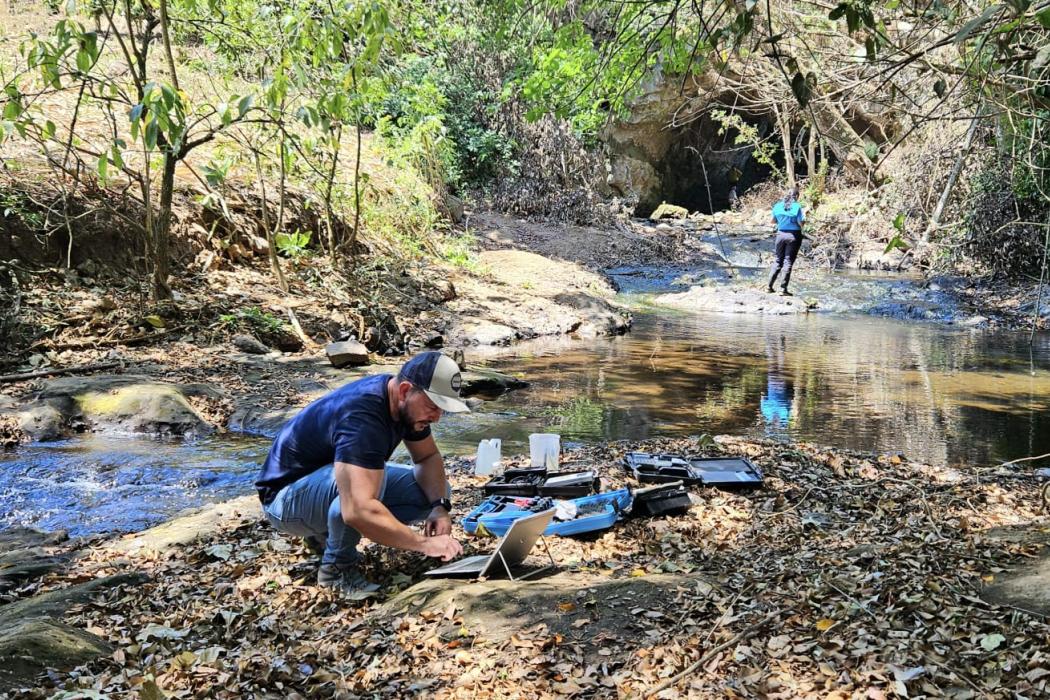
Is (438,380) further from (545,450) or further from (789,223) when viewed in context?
(789,223)

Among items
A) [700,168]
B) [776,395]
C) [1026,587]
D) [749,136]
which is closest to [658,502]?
[1026,587]

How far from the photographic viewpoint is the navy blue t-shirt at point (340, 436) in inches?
133

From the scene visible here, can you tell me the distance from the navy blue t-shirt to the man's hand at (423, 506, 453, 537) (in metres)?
0.37

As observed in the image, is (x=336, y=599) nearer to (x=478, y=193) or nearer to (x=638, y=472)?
(x=638, y=472)

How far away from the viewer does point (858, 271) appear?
18.8 meters

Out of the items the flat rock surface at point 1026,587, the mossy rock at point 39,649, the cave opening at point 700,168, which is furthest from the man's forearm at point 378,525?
the cave opening at point 700,168

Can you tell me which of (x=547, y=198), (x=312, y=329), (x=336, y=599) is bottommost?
(x=336, y=599)

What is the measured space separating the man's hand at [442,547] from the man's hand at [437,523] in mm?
109

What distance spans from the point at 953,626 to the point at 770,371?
7043 mm

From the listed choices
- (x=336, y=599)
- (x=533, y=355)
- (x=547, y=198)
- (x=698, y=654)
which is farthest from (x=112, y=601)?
(x=547, y=198)

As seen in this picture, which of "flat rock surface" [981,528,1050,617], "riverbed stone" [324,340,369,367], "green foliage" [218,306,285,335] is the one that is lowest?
"flat rock surface" [981,528,1050,617]

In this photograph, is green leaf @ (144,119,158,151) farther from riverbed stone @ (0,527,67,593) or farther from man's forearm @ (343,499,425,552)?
riverbed stone @ (0,527,67,593)

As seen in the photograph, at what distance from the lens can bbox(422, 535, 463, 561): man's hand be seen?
11.9 ft

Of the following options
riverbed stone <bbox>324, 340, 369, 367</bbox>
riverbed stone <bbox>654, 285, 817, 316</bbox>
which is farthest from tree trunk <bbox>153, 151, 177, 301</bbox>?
riverbed stone <bbox>654, 285, 817, 316</bbox>
